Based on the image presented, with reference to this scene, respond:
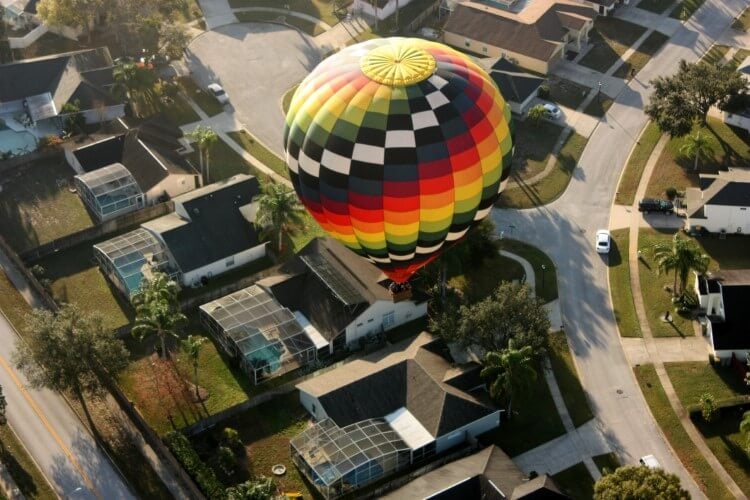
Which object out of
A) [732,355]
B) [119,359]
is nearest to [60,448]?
[119,359]

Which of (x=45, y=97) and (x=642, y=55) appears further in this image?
(x=642, y=55)

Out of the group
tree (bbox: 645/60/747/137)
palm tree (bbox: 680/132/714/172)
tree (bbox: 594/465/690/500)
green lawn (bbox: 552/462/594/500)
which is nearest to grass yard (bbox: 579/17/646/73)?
tree (bbox: 645/60/747/137)

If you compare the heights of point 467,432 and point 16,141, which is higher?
point 16,141

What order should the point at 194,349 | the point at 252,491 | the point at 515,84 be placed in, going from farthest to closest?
the point at 515,84 < the point at 194,349 < the point at 252,491

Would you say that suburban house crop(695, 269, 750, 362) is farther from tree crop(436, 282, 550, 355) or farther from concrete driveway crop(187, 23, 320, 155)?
concrete driveway crop(187, 23, 320, 155)

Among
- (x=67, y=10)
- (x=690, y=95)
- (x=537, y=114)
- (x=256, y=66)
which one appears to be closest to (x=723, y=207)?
(x=690, y=95)

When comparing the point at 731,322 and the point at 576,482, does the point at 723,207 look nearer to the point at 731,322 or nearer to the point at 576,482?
the point at 731,322
